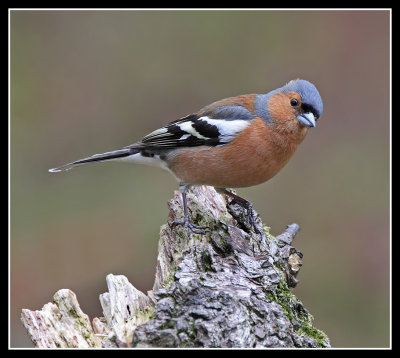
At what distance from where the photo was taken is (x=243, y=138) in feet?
19.7

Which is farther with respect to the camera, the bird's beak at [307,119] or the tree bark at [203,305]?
the bird's beak at [307,119]

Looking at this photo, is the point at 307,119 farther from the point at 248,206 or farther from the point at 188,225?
the point at 188,225

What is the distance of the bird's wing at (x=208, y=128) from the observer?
612 centimetres

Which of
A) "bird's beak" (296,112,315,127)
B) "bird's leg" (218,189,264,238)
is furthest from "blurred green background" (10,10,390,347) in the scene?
"bird's beak" (296,112,315,127)

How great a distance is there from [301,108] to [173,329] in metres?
2.97

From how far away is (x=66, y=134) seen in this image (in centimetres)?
1176

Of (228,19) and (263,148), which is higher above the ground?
(228,19)

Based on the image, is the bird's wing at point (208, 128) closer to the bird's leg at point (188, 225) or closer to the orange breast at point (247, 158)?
the orange breast at point (247, 158)

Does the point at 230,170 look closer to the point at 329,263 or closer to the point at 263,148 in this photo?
the point at 263,148

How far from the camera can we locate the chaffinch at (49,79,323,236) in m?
5.96

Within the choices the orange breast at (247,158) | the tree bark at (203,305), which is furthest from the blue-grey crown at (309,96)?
the tree bark at (203,305)

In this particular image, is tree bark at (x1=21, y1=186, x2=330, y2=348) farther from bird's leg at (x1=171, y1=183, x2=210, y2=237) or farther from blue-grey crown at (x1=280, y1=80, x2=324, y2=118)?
blue-grey crown at (x1=280, y1=80, x2=324, y2=118)

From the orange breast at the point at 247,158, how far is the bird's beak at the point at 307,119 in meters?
0.23

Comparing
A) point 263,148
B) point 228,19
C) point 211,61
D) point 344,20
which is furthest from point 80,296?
point 344,20
